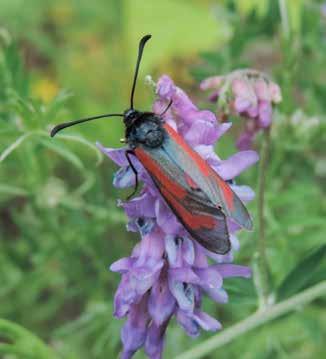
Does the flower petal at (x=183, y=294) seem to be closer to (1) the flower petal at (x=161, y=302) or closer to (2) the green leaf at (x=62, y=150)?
(1) the flower petal at (x=161, y=302)

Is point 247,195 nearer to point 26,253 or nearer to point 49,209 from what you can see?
point 49,209

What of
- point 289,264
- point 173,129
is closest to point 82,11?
point 289,264

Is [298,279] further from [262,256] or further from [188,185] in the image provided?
[188,185]

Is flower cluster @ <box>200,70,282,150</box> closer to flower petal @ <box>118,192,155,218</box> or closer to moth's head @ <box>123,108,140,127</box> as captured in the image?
moth's head @ <box>123,108,140,127</box>

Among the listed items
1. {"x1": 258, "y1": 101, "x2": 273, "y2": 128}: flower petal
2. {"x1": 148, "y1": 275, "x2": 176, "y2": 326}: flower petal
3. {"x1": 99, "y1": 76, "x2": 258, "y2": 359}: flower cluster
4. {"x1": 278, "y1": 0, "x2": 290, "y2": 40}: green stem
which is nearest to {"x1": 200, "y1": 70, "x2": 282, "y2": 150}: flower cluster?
{"x1": 258, "y1": 101, "x2": 273, "y2": 128}: flower petal

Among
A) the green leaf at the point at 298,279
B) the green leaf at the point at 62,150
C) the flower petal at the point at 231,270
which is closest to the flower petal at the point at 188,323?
the flower petal at the point at 231,270

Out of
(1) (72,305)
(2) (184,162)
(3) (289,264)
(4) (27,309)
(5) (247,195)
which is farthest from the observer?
(1) (72,305)
